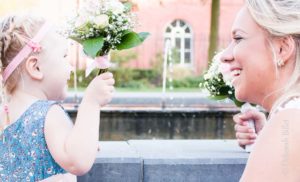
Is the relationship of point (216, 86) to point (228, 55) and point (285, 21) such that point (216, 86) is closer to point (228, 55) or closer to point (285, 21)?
point (228, 55)

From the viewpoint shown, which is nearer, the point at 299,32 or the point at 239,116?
the point at 299,32

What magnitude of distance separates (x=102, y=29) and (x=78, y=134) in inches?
23.1

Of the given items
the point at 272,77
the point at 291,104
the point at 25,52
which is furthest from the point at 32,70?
the point at 291,104

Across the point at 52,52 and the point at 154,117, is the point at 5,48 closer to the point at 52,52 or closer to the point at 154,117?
the point at 52,52

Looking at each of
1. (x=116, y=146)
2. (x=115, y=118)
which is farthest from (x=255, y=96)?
(x=115, y=118)

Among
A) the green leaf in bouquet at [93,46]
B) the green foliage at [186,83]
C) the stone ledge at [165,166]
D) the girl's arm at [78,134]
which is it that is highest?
the green leaf in bouquet at [93,46]

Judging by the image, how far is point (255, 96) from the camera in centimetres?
210

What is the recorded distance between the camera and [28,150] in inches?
108

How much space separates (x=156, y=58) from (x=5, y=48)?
94.4 feet

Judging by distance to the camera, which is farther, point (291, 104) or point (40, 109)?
point (40, 109)

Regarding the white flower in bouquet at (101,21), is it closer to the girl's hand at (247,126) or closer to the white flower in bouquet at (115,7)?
the white flower in bouquet at (115,7)

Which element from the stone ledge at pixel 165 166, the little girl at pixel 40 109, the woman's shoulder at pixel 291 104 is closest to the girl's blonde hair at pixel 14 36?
Result: the little girl at pixel 40 109

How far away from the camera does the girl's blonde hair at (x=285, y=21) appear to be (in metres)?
1.94

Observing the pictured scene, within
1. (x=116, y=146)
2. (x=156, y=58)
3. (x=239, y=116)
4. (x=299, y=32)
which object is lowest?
(x=156, y=58)
